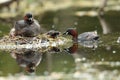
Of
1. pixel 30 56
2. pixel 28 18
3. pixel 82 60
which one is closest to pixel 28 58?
pixel 30 56

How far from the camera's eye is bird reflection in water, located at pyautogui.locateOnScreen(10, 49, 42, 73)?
1620 centimetres

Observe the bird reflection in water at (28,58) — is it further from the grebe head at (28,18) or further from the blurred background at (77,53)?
the grebe head at (28,18)

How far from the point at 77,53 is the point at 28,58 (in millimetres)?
1521

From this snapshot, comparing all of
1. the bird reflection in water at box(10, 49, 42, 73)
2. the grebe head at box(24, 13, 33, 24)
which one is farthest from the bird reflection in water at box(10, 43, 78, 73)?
the grebe head at box(24, 13, 33, 24)

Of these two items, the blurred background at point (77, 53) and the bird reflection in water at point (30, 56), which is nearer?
the blurred background at point (77, 53)

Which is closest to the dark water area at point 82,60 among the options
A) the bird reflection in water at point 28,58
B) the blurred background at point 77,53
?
the blurred background at point 77,53

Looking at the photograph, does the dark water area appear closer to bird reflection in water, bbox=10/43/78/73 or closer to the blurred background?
the blurred background

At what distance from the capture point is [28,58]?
1752 cm

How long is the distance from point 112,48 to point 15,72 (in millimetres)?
3951

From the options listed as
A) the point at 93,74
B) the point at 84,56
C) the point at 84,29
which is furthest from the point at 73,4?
the point at 93,74

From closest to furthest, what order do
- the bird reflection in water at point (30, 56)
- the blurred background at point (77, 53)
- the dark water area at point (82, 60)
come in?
the blurred background at point (77, 53) < the dark water area at point (82, 60) < the bird reflection in water at point (30, 56)

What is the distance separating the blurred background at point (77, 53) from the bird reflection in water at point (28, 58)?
159 mm

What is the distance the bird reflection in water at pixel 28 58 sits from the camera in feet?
53.2

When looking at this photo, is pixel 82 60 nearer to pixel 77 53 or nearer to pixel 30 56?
pixel 77 53
